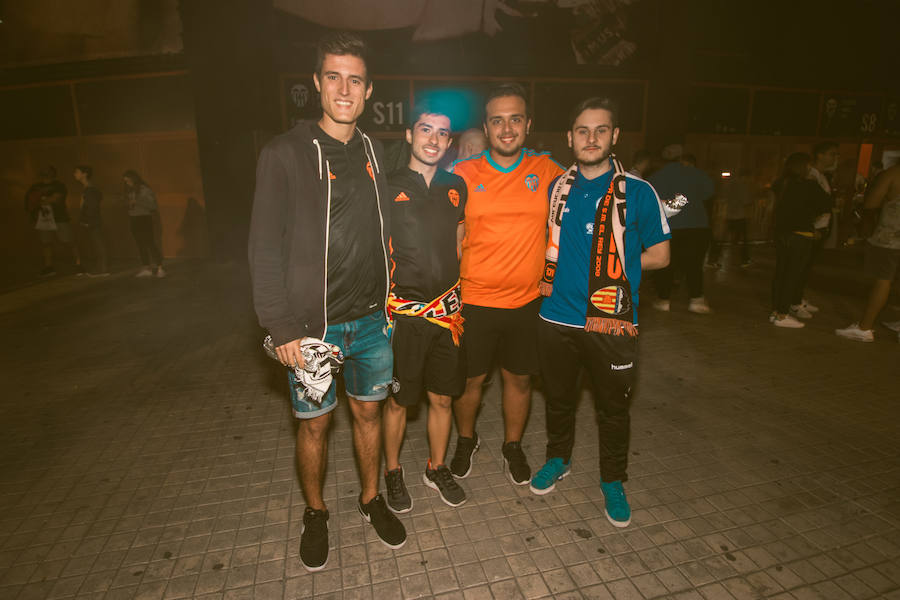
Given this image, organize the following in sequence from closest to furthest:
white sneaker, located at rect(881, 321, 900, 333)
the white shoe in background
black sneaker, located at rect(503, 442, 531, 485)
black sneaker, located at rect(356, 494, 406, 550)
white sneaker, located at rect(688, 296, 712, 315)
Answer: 1. black sneaker, located at rect(356, 494, 406, 550)
2. black sneaker, located at rect(503, 442, 531, 485)
3. white sneaker, located at rect(881, 321, 900, 333)
4. white sneaker, located at rect(688, 296, 712, 315)
5. the white shoe in background

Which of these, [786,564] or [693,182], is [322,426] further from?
[693,182]

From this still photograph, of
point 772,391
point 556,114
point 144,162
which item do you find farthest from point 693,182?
point 144,162

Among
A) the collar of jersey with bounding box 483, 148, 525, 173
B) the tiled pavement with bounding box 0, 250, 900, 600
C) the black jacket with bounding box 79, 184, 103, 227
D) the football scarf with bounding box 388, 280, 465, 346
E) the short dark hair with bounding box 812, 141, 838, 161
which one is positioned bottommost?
the tiled pavement with bounding box 0, 250, 900, 600

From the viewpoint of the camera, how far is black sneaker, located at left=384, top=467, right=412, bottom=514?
296 centimetres

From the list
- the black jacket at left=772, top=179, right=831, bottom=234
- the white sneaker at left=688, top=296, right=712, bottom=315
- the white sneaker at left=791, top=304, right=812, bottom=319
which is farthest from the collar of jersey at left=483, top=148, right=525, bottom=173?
the white sneaker at left=791, top=304, right=812, bottom=319

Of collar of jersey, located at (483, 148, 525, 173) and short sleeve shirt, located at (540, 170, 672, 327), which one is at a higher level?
collar of jersey, located at (483, 148, 525, 173)

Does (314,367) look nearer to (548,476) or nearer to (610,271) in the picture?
(610,271)

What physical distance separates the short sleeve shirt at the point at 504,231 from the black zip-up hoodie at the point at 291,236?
946 mm

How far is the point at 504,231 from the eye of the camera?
2.88 metres

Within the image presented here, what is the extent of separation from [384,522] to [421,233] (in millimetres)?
1607

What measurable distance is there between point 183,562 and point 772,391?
484cm

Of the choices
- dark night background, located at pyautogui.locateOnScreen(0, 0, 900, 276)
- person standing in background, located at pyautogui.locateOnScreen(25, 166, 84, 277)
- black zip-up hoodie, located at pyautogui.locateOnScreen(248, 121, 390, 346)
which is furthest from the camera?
dark night background, located at pyautogui.locateOnScreen(0, 0, 900, 276)

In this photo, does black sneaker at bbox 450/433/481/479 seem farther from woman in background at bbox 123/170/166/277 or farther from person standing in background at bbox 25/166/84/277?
person standing in background at bbox 25/166/84/277

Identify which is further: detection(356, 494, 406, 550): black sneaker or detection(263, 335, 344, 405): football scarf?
detection(356, 494, 406, 550): black sneaker
